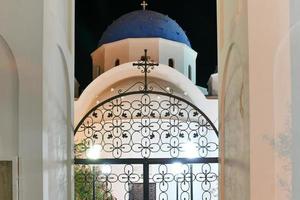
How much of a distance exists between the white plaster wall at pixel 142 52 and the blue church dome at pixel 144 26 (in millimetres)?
152

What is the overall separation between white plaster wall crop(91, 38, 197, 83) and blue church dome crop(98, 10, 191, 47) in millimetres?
152

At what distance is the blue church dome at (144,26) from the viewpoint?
1160cm

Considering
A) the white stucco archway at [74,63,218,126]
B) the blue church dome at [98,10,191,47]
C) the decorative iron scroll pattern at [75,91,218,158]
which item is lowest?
the decorative iron scroll pattern at [75,91,218,158]

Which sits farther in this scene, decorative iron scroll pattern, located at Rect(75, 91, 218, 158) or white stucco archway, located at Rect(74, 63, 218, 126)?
white stucco archway, located at Rect(74, 63, 218, 126)

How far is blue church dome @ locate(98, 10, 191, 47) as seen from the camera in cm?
1160

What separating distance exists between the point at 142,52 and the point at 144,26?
0.62 metres
